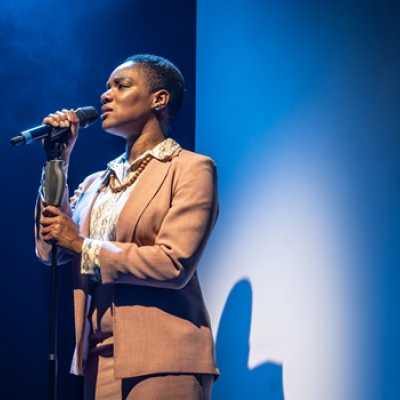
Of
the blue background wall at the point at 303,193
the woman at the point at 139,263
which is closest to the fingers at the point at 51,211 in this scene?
the woman at the point at 139,263

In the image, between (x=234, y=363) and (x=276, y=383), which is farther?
(x=234, y=363)

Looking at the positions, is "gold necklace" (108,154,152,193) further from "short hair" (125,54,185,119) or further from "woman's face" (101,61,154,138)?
"short hair" (125,54,185,119)

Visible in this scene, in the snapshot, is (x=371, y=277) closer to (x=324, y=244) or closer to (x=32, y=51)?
(x=324, y=244)

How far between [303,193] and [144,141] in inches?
23.2

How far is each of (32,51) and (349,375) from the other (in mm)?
Answer: 1567

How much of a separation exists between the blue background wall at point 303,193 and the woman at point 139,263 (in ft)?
1.58

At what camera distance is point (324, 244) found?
7.77ft

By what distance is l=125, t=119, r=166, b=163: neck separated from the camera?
2.26 metres

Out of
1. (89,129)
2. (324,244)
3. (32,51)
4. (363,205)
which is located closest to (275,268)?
(324,244)

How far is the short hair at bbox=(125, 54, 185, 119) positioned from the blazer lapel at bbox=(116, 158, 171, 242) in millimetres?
290

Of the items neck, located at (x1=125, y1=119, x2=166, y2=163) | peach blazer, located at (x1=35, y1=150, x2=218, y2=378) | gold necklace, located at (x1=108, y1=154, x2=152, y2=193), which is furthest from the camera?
neck, located at (x1=125, y1=119, x2=166, y2=163)

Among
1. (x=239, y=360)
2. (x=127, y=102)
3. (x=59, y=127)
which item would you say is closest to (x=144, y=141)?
(x=127, y=102)

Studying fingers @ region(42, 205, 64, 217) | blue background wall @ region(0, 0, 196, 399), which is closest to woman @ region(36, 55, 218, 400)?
fingers @ region(42, 205, 64, 217)

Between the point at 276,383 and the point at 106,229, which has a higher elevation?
the point at 106,229
